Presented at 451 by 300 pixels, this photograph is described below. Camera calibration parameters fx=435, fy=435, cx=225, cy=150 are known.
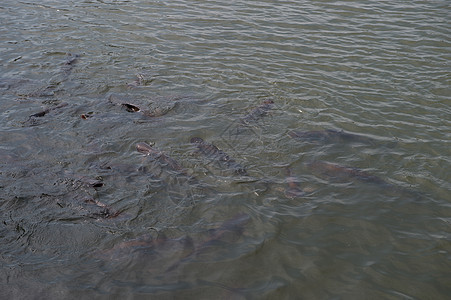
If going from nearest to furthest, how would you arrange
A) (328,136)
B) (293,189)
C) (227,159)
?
1. (293,189)
2. (227,159)
3. (328,136)

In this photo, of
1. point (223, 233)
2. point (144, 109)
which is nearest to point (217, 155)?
point (223, 233)

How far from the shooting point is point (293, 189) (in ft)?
20.6

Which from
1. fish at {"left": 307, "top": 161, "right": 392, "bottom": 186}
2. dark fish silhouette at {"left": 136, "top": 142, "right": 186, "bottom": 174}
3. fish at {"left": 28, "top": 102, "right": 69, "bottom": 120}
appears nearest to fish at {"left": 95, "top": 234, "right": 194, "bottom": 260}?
dark fish silhouette at {"left": 136, "top": 142, "right": 186, "bottom": 174}

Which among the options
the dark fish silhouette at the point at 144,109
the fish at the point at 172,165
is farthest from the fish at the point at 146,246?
the dark fish silhouette at the point at 144,109

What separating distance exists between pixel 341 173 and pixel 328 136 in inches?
42.8

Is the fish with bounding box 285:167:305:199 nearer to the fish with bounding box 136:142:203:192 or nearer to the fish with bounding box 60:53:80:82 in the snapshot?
the fish with bounding box 136:142:203:192

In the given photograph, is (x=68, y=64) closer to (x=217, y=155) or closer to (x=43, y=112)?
(x=43, y=112)

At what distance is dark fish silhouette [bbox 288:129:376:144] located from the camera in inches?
292

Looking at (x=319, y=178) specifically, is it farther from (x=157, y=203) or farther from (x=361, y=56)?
(x=361, y=56)

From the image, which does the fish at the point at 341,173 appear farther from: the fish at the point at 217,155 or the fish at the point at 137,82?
the fish at the point at 137,82

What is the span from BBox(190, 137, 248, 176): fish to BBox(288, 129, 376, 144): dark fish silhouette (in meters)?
1.33

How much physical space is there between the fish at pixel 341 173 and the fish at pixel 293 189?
0.42m

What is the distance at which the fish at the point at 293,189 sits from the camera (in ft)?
20.2

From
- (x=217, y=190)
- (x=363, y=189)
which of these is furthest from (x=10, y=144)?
(x=363, y=189)
